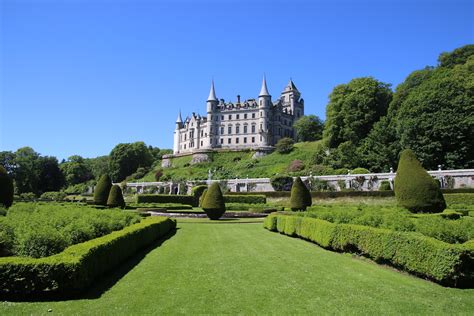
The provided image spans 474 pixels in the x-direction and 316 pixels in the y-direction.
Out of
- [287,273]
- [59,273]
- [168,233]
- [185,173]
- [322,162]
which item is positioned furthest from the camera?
[185,173]

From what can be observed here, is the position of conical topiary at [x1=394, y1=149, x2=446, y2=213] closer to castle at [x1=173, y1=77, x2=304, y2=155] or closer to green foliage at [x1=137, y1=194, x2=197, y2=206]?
green foliage at [x1=137, y1=194, x2=197, y2=206]

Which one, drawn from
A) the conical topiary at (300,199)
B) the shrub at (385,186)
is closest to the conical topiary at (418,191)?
the conical topiary at (300,199)

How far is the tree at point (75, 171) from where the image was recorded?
95575 millimetres

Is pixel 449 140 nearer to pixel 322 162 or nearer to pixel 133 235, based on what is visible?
pixel 322 162

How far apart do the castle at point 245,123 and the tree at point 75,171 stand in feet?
86.8

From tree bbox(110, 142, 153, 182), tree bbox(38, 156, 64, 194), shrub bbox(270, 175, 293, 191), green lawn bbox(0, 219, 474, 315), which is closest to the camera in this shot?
green lawn bbox(0, 219, 474, 315)

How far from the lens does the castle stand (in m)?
91.1

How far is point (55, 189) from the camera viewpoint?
7625 cm

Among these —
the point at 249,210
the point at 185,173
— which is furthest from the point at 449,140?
the point at 185,173

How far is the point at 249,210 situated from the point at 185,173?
49.5 m

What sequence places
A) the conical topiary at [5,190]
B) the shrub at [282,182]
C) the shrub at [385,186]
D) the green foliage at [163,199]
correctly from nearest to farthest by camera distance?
the conical topiary at [5,190]
the shrub at [385,186]
the green foliage at [163,199]
the shrub at [282,182]

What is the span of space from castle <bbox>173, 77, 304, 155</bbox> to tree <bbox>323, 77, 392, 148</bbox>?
94.7 feet

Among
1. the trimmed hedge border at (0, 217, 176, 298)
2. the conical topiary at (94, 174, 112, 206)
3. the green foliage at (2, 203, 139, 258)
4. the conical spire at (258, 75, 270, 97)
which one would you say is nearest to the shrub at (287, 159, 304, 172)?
the conical spire at (258, 75, 270, 97)

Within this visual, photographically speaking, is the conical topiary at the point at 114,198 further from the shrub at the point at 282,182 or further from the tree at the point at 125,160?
the tree at the point at 125,160
